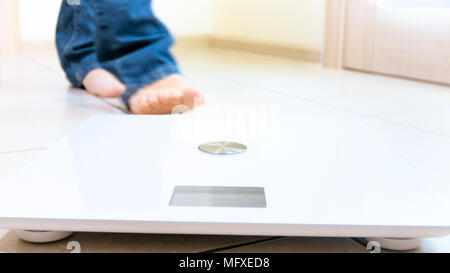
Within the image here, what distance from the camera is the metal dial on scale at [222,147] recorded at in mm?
526

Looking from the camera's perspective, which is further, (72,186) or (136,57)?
(136,57)

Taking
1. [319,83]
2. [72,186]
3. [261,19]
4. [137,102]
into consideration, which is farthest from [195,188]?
[261,19]

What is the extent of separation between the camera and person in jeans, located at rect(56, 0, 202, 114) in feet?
3.01

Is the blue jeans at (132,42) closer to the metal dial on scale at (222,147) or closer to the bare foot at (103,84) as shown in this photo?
the bare foot at (103,84)

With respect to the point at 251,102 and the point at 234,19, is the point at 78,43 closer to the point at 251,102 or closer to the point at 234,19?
the point at 251,102

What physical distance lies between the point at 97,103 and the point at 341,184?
2.49 ft

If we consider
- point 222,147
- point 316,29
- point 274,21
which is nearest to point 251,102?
point 222,147

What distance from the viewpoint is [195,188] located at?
434 mm

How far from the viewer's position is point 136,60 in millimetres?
1034

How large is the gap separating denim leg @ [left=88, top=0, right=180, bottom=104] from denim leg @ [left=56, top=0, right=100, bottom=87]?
19 cm

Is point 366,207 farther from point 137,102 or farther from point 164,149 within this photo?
point 137,102

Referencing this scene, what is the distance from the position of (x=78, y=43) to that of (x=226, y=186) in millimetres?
946

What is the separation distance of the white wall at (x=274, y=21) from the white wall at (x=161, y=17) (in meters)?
0.07
